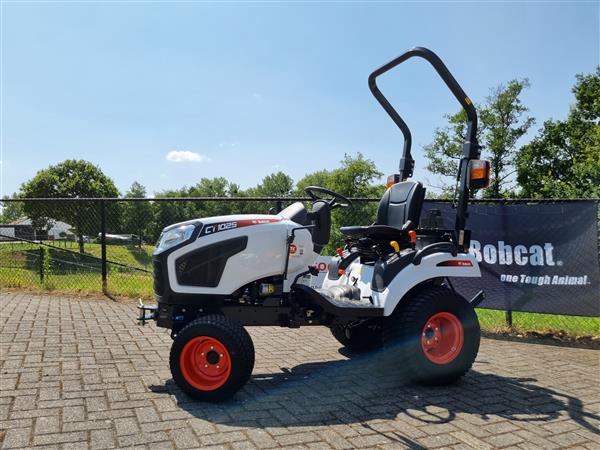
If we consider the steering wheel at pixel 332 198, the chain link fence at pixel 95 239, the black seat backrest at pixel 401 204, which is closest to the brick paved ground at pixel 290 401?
the black seat backrest at pixel 401 204

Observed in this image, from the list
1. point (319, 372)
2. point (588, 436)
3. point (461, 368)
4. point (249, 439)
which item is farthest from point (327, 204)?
point (588, 436)

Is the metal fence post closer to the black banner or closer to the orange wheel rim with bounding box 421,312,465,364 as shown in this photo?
the black banner

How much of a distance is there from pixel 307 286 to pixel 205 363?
3.32 feet

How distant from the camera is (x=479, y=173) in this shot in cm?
422

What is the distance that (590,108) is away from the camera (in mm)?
30781

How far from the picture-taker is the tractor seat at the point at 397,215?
4.40m

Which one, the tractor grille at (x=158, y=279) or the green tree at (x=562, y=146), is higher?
the green tree at (x=562, y=146)

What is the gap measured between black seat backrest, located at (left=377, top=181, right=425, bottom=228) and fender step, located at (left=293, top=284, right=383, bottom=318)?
0.96m

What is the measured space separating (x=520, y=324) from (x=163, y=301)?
4.66 metres

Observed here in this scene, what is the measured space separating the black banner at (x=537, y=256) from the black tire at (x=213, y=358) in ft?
10.6

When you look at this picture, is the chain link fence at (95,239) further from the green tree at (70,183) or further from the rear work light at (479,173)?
the green tree at (70,183)

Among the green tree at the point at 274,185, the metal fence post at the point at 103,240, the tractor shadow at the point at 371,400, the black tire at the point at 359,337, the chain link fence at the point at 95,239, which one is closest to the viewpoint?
the tractor shadow at the point at 371,400

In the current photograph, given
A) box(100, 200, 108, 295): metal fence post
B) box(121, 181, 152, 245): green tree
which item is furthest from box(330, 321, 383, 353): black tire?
box(121, 181, 152, 245): green tree

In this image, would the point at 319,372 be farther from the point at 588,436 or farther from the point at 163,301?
the point at 588,436
